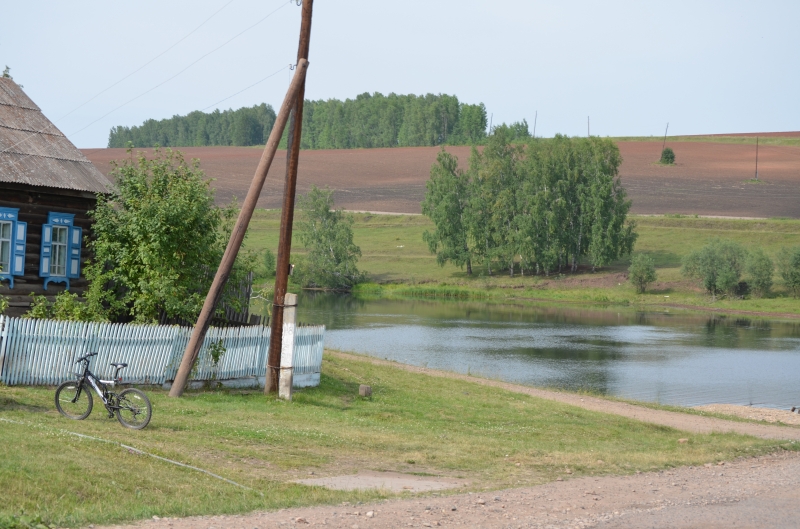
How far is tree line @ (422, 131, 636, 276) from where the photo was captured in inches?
3255

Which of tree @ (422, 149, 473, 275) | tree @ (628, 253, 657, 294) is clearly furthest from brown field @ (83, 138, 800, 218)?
tree @ (628, 253, 657, 294)

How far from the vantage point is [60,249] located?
23438 mm

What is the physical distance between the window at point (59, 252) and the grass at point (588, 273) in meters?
52.9

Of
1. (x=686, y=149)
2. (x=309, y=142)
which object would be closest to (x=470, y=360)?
(x=686, y=149)

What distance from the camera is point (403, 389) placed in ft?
77.1

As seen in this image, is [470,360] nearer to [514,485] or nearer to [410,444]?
[410,444]

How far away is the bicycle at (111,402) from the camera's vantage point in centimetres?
1373

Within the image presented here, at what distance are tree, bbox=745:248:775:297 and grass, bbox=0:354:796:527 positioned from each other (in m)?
54.3

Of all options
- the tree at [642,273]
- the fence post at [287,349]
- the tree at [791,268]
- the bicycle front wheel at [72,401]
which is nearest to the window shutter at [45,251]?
the fence post at [287,349]

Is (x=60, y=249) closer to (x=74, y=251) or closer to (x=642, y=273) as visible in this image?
(x=74, y=251)

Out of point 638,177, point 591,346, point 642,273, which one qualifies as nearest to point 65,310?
point 591,346

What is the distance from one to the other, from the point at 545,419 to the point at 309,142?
174950mm

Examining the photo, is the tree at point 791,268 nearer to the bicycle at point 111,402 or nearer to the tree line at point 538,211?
the tree line at point 538,211

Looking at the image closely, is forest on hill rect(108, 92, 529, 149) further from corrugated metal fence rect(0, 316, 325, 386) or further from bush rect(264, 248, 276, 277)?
corrugated metal fence rect(0, 316, 325, 386)
